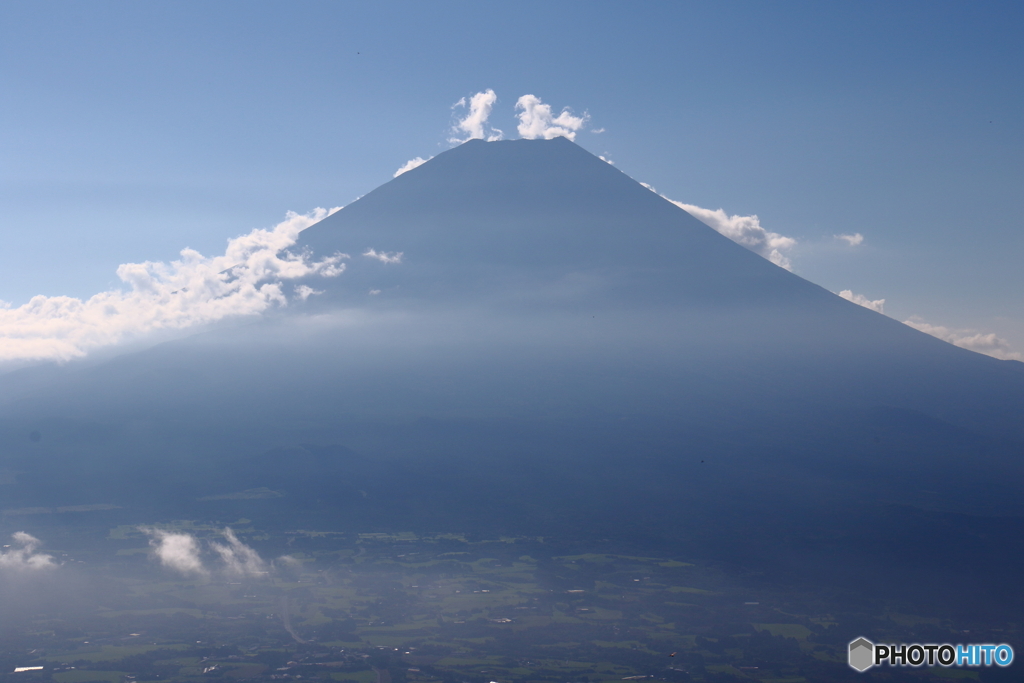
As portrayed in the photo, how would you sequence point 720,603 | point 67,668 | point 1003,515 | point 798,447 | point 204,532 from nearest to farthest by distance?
point 67,668, point 720,603, point 1003,515, point 204,532, point 798,447

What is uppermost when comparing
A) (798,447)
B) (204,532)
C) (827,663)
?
(798,447)

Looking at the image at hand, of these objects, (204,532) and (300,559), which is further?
(204,532)

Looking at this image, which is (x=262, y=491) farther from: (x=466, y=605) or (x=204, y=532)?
(x=466, y=605)

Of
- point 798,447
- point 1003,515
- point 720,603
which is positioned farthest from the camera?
point 798,447

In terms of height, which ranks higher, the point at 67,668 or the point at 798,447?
the point at 798,447

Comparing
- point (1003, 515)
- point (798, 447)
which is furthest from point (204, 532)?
point (1003, 515)

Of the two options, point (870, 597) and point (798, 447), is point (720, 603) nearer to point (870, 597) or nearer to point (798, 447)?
point (870, 597)
